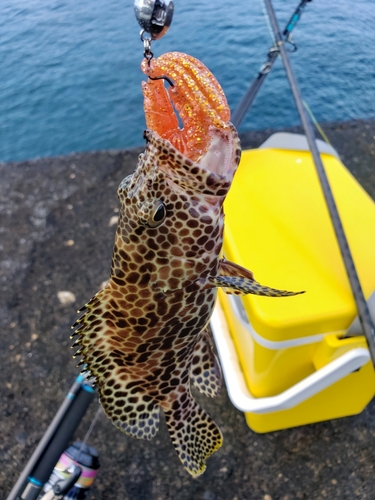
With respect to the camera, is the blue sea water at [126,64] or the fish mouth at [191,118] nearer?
the fish mouth at [191,118]

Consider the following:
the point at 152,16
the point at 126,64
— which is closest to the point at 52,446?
the point at 152,16

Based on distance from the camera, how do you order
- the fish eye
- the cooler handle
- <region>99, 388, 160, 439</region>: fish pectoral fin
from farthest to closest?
the cooler handle, <region>99, 388, 160, 439</region>: fish pectoral fin, the fish eye

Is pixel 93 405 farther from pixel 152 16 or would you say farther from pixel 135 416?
pixel 152 16

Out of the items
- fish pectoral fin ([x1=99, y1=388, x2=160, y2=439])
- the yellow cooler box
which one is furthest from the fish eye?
the yellow cooler box

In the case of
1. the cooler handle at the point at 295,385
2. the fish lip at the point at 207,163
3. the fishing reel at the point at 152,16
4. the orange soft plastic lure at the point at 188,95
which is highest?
the fishing reel at the point at 152,16

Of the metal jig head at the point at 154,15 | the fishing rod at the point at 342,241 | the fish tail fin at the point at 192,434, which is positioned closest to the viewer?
the metal jig head at the point at 154,15

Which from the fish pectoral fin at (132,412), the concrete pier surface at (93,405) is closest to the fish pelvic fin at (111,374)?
the fish pectoral fin at (132,412)

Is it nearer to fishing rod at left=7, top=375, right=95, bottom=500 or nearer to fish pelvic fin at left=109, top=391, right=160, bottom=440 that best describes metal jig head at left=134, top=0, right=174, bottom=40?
fish pelvic fin at left=109, top=391, right=160, bottom=440

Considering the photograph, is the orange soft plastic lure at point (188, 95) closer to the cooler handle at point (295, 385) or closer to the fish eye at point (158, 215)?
the fish eye at point (158, 215)
